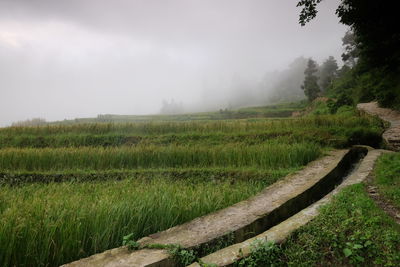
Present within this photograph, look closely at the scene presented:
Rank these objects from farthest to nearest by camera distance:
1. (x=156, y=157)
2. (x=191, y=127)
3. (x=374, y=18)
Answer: (x=191, y=127) → (x=156, y=157) → (x=374, y=18)

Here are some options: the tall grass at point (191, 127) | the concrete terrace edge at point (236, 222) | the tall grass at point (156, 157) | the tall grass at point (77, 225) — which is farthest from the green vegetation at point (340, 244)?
the tall grass at point (191, 127)

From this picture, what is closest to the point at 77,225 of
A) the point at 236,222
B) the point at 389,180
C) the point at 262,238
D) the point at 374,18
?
the point at 236,222

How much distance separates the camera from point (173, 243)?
9.36ft

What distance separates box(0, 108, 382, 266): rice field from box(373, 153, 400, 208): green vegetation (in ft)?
6.78

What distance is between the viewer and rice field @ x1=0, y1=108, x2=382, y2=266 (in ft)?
9.90

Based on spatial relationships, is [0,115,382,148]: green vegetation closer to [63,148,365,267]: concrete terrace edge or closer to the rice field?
the rice field

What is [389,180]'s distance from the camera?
4.23 meters

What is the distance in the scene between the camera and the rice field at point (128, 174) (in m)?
3.02

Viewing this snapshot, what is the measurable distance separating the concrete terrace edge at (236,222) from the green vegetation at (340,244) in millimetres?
656

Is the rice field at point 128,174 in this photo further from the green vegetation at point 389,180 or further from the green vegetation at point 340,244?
the green vegetation at point 389,180

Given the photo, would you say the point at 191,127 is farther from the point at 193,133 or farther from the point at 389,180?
the point at 389,180

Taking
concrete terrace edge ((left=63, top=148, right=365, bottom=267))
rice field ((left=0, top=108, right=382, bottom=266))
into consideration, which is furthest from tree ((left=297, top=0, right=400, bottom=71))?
concrete terrace edge ((left=63, top=148, right=365, bottom=267))

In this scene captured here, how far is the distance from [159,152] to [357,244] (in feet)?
22.9

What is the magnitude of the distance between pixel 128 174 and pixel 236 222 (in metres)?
5.14
